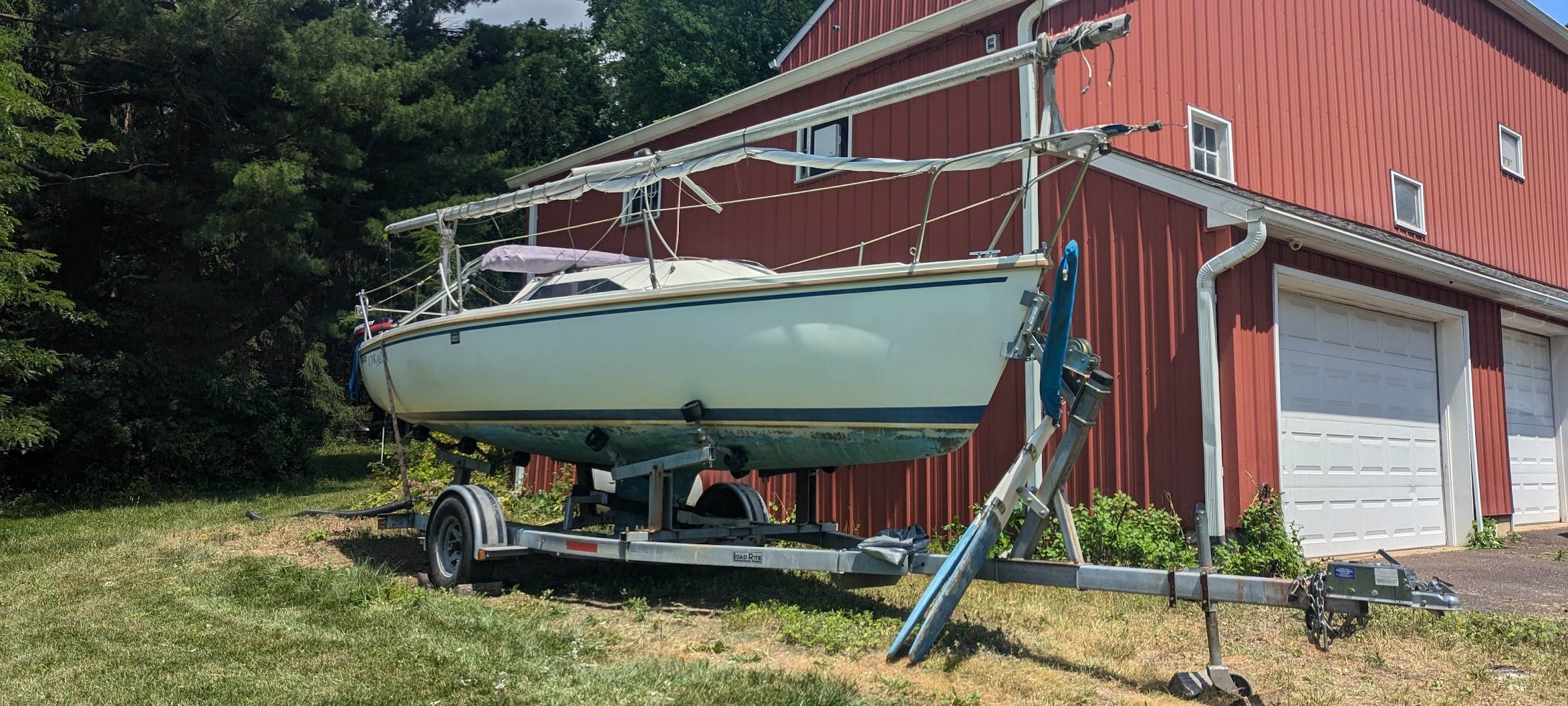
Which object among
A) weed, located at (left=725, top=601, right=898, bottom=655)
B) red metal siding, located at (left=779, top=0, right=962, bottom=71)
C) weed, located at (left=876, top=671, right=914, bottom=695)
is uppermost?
red metal siding, located at (left=779, top=0, right=962, bottom=71)

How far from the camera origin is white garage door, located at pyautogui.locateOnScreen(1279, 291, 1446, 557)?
8.84 m

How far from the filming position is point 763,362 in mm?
6121

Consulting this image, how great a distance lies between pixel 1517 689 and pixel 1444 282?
6.52 m

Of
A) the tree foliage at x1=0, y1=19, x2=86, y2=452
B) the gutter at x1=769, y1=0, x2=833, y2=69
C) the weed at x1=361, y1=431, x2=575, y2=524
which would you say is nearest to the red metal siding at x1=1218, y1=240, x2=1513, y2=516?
the weed at x1=361, y1=431, x2=575, y2=524

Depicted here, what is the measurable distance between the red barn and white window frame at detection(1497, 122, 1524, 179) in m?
0.07

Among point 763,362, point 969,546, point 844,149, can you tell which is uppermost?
point 844,149

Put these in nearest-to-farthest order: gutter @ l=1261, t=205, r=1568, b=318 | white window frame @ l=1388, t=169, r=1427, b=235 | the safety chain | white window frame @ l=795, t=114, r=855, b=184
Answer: the safety chain < gutter @ l=1261, t=205, r=1568, b=318 < white window frame @ l=795, t=114, r=855, b=184 < white window frame @ l=1388, t=169, r=1427, b=235

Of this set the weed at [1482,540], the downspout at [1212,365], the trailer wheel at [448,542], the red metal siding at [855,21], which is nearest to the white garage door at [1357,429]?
the weed at [1482,540]

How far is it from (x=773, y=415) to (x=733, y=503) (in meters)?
2.14

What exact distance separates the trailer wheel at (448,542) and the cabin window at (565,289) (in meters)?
1.57

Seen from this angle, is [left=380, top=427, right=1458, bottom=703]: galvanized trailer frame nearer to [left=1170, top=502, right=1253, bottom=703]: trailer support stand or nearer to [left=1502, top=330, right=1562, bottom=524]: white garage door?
[left=1170, top=502, right=1253, bottom=703]: trailer support stand

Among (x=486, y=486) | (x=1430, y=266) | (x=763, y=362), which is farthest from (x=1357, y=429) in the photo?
(x=486, y=486)

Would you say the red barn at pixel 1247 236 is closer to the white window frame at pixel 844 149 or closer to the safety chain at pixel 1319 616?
the white window frame at pixel 844 149

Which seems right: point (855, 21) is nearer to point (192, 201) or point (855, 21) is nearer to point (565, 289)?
point (565, 289)
